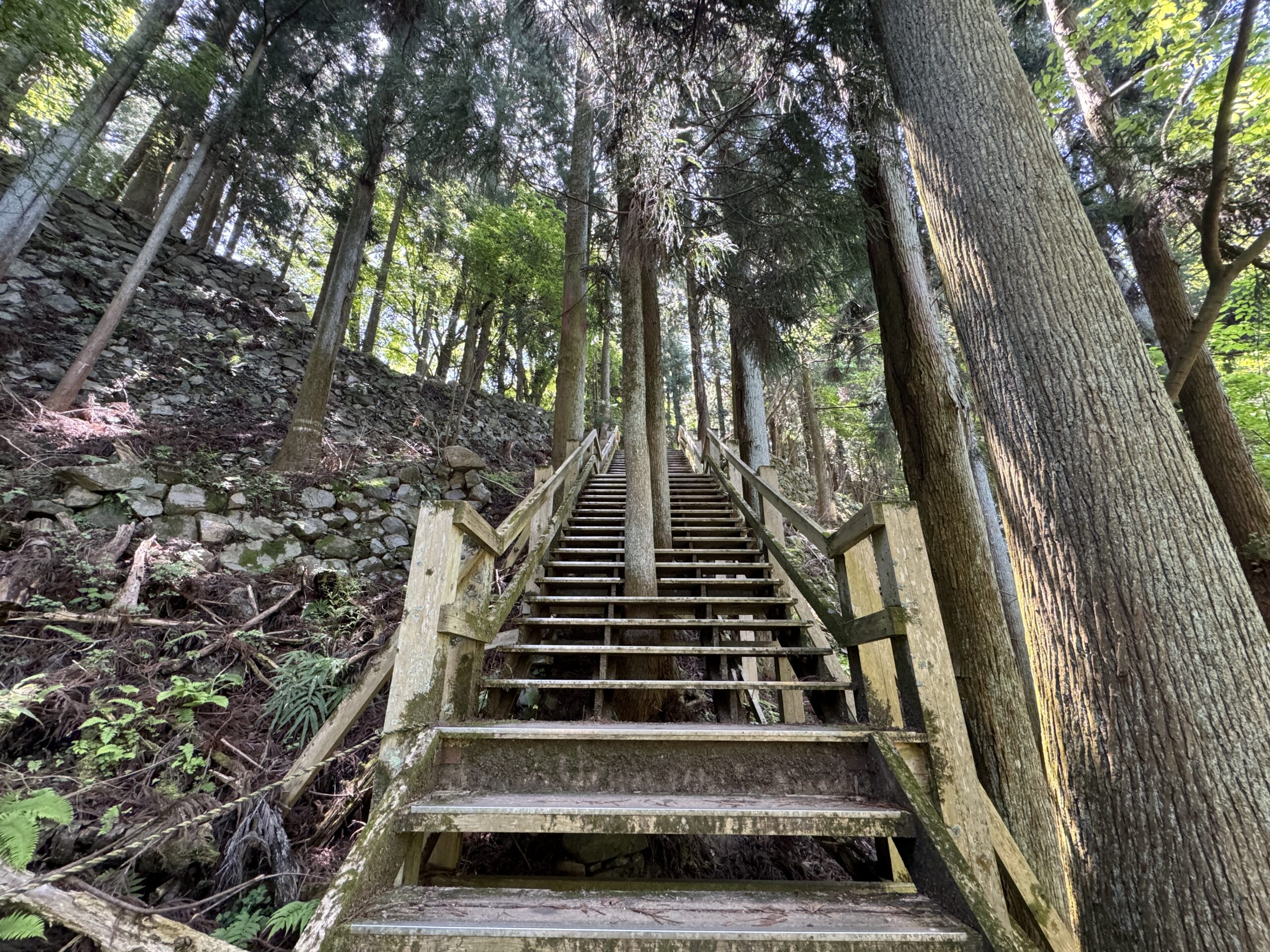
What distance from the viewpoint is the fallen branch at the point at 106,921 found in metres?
1.83

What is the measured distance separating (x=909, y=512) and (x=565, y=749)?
1741 millimetres

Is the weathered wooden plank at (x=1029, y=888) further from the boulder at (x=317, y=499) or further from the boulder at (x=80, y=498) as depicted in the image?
the boulder at (x=80, y=498)

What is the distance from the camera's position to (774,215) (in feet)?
16.9

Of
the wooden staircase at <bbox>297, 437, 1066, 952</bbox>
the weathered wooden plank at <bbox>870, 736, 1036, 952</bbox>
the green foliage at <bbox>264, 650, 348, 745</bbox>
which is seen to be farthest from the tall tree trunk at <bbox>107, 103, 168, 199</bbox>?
the weathered wooden plank at <bbox>870, 736, 1036, 952</bbox>

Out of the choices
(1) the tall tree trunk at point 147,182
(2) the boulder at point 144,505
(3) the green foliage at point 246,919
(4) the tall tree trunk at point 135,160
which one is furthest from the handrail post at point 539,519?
(1) the tall tree trunk at point 147,182

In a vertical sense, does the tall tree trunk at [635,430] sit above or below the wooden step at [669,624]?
above

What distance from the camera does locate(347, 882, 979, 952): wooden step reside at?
1289 millimetres

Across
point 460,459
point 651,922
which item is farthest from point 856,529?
point 460,459

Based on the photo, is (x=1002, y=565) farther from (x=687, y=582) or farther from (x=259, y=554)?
(x=259, y=554)

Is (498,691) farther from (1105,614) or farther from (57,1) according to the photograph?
(57,1)

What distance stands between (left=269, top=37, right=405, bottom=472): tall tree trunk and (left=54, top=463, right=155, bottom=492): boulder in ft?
4.26

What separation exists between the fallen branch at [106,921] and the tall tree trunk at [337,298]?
4.53 meters

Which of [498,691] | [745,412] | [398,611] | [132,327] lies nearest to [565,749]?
[498,691]

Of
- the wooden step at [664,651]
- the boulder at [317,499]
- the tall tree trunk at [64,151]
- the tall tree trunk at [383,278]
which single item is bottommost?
the wooden step at [664,651]
